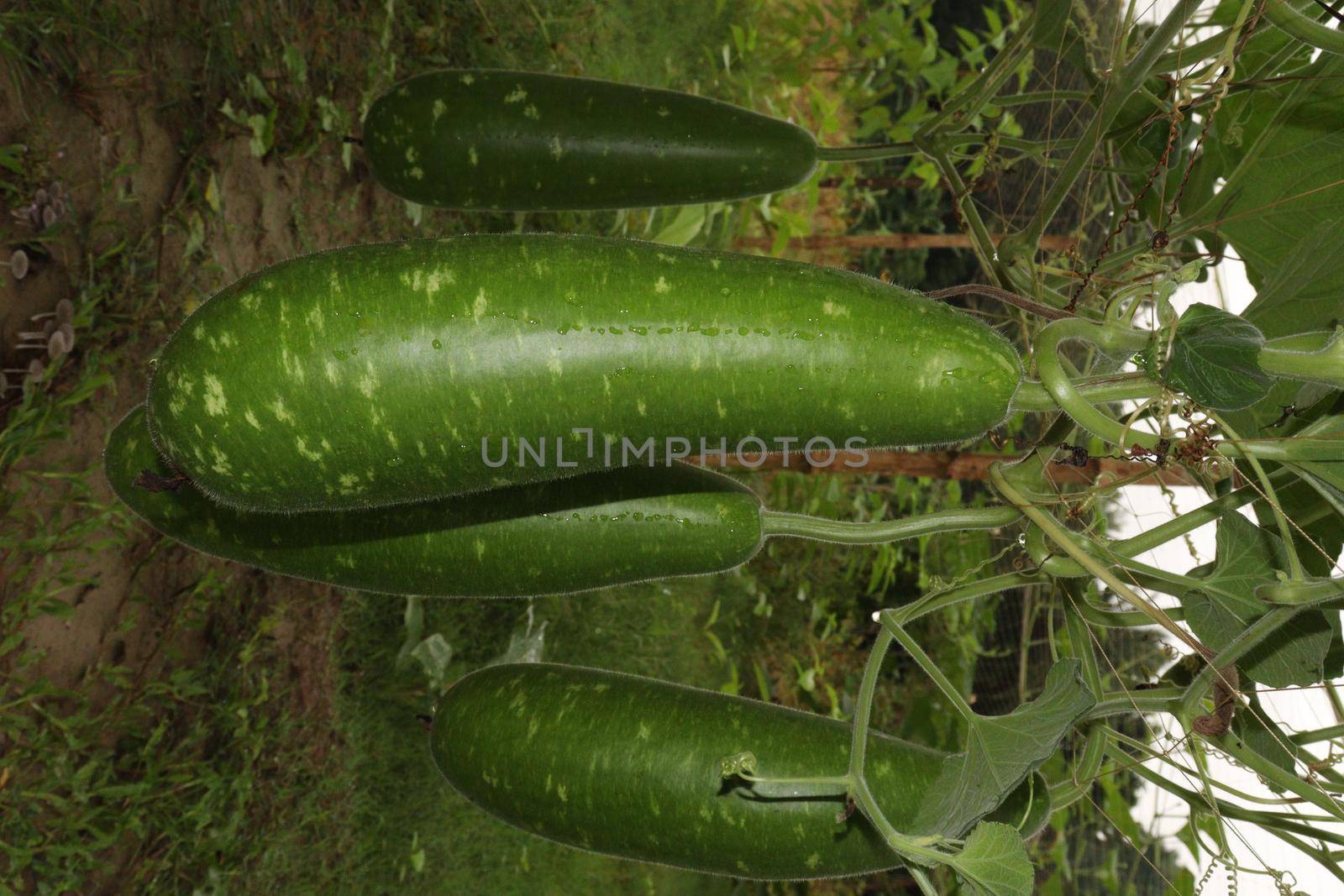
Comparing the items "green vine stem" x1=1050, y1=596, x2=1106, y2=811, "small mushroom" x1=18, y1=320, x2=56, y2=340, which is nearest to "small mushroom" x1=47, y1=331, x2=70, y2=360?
"small mushroom" x1=18, y1=320, x2=56, y2=340

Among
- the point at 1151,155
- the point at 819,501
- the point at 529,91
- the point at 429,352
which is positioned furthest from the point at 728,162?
the point at 819,501

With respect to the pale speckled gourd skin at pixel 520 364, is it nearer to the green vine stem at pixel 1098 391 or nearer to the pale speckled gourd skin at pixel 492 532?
the green vine stem at pixel 1098 391

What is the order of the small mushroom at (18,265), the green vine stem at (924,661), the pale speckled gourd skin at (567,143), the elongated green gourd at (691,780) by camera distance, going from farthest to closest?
the pale speckled gourd skin at (567,143)
the small mushroom at (18,265)
the elongated green gourd at (691,780)
the green vine stem at (924,661)

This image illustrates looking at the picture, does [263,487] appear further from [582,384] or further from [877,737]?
[877,737]

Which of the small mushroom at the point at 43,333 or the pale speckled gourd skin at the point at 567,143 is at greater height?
the pale speckled gourd skin at the point at 567,143

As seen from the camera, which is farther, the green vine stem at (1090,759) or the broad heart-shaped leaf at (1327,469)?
the green vine stem at (1090,759)

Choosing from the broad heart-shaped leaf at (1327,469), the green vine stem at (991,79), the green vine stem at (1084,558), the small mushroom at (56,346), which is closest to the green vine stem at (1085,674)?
the green vine stem at (1084,558)

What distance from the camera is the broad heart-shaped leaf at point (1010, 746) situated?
1085 millimetres

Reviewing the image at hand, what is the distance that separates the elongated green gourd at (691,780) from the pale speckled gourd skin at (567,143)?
3.38 feet

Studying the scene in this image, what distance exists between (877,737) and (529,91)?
1426 millimetres

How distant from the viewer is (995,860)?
111 centimetres

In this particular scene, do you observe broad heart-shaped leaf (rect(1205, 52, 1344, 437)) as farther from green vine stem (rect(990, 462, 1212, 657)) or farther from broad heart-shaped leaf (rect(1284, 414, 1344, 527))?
green vine stem (rect(990, 462, 1212, 657))

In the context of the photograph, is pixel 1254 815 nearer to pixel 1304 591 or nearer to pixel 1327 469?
pixel 1304 591

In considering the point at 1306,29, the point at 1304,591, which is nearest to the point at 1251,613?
the point at 1304,591
